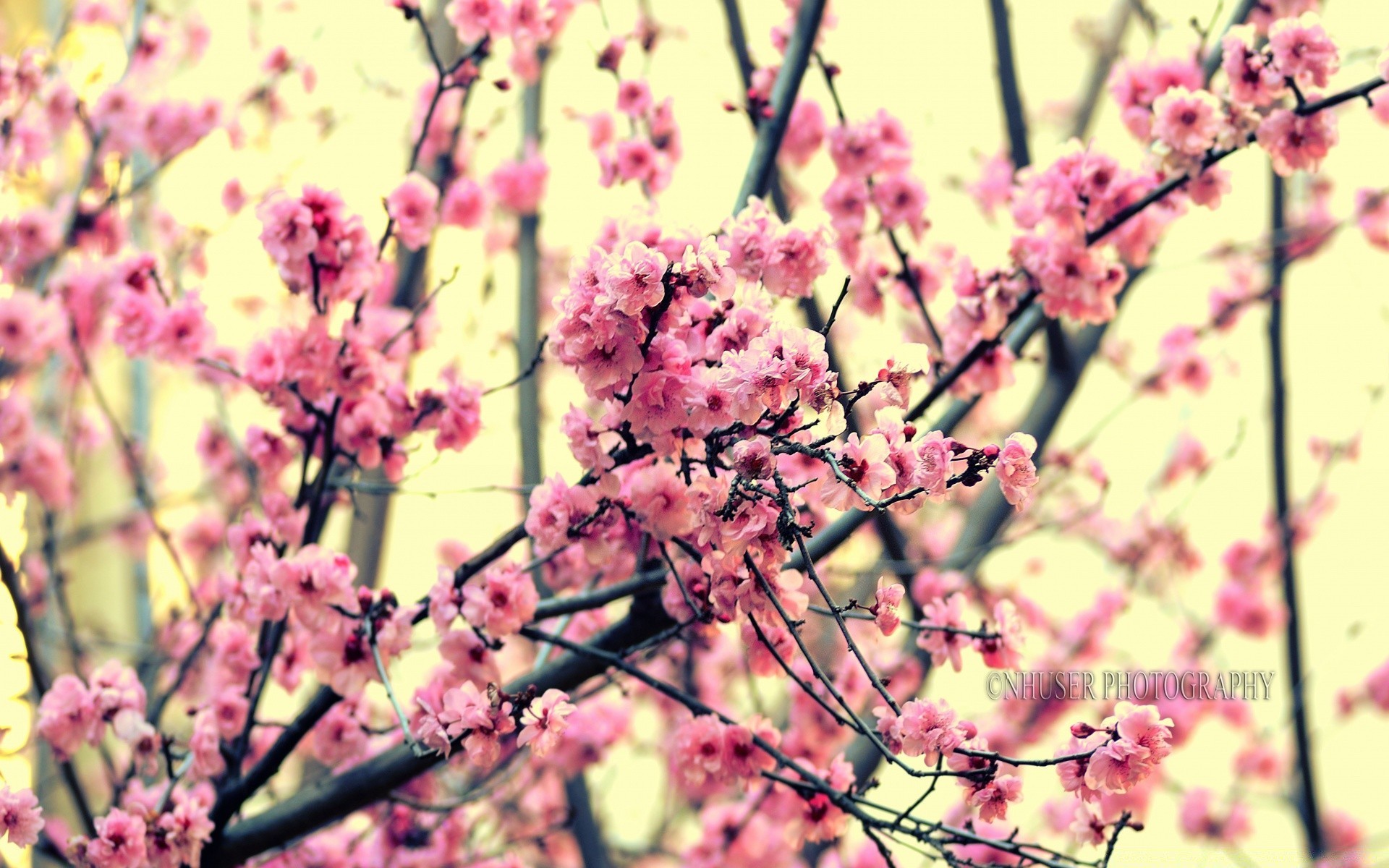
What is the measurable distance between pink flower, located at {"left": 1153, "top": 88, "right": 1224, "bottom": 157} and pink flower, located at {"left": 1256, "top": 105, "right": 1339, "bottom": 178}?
0.22 feet

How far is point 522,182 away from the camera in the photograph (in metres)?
2.58

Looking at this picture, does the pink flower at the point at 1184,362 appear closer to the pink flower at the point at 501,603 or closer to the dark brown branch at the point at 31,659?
the pink flower at the point at 501,603

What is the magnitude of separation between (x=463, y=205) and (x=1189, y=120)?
1516mm

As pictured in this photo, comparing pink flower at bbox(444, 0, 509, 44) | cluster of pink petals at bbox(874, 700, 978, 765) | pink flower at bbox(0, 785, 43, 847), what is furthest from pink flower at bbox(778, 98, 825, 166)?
pink flower at bbox(0, 785, 43, 847)

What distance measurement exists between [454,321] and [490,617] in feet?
6.98

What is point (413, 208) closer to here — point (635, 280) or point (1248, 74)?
point (635, 280)

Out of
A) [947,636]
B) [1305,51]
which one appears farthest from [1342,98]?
[947,636]

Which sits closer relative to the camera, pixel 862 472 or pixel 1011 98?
pixel 862 472

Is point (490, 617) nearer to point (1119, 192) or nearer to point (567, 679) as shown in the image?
point (567, 679)

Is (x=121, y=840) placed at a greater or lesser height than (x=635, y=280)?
lesser

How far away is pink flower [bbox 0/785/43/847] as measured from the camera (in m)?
1.36

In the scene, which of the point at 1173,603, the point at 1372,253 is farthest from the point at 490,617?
the point at 1372,253

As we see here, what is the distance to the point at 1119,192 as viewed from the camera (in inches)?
66.2

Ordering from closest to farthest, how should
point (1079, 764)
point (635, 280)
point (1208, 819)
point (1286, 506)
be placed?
point (635, 280) < point (1079, 764) < point (1286, 506) < point (1208, 819)
